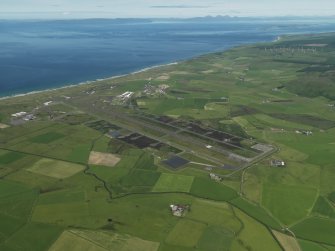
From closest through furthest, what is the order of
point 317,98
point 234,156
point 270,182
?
1. point 270,182
2. point 234,156
3. point 317,98

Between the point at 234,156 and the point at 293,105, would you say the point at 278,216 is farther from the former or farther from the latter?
the point at 293,105

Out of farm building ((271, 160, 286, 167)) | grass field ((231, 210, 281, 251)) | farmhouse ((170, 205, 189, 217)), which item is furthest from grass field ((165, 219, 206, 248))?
farm building ((271, 160, 286, 167))

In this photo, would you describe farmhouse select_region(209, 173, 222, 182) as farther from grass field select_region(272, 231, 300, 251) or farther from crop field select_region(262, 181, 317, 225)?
grass field select_region(272, 231, 300, 251)

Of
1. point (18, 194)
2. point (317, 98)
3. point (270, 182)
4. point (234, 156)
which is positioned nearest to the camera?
point (18, 194)

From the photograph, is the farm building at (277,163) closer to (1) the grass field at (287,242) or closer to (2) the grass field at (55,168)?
(1) the grass field at (287,242)

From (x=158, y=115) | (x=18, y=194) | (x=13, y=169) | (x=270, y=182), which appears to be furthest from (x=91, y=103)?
(x=270, y=182)
